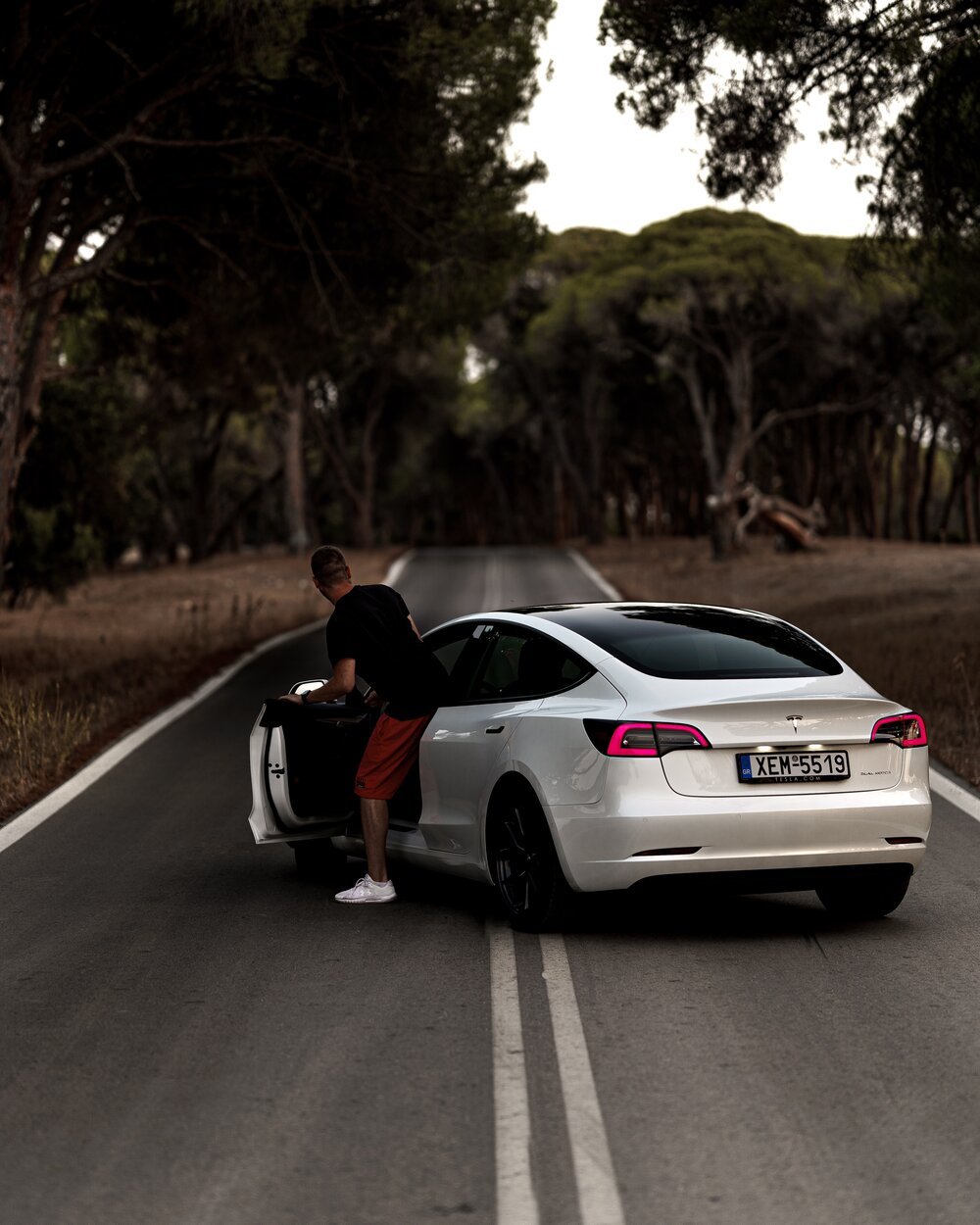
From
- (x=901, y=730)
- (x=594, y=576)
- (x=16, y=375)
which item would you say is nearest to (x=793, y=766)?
(x=901, y=730)

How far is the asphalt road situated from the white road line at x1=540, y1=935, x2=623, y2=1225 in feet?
0.04

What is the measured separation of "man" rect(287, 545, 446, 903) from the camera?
8664 mm

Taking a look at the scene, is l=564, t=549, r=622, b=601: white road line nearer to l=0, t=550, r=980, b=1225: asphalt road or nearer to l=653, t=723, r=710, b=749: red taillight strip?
l=0, t=550, r=980, b=1225: asphalt road

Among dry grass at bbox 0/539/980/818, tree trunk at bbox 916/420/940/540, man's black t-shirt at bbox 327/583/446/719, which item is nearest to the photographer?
man's black t-shirt at bbox 327/583/446/719

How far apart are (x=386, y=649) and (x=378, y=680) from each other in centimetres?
17

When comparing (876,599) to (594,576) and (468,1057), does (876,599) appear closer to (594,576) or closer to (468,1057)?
(594,576)

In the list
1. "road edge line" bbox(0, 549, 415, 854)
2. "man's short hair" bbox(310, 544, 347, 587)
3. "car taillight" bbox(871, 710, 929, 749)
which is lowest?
"road edge line" bbox(0, 549, 415, 854)

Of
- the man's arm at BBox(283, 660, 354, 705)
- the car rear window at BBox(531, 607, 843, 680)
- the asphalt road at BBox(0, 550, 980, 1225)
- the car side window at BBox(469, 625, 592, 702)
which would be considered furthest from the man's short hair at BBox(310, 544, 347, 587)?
the asphalt road at BBox(0, 550, 980, 1225)

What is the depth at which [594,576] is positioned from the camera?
161 ft

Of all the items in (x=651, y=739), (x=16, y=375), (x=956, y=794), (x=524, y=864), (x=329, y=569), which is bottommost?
(x=956, y=794)

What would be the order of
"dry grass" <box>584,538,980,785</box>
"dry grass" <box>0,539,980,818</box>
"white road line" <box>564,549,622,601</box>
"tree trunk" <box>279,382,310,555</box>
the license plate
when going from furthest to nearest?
"tree trunk" <box>279,382,310,555</box>
"white road line" <box>564,549,622,601</box>
"dry grass" <box>584,538,980,785</box>
"dry grass" <box>0,539,980,818</box>
the license plate

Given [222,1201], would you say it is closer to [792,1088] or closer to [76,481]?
[792,1088]

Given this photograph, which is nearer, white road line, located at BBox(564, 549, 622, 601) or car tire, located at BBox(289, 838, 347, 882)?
car tire, located at BBox(289, 838, 347, 882)

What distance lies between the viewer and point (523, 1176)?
15.6 ft
